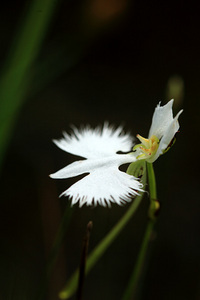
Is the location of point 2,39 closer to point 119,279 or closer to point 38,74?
point 38,74

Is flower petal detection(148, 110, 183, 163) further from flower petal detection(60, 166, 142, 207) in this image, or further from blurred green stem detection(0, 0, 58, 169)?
blurred green stem detection(0, 0, 58, 169)

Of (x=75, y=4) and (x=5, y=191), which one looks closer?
(x=5, y=191)

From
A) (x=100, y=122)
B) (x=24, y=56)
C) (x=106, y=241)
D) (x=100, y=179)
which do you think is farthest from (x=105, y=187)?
(x=100, y=122)

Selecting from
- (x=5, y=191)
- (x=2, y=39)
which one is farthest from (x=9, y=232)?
(x=2, y=39)

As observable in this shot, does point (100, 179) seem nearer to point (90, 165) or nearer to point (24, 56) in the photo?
point (90, 165)

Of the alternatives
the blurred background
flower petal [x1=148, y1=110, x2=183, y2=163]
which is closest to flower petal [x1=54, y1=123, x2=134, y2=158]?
flower petal [x1=148, y1=110, x2=183, y2=163]

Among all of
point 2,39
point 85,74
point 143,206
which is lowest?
point 143,206

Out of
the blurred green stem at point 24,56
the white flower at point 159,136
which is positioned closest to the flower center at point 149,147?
the white flower at point 159,136

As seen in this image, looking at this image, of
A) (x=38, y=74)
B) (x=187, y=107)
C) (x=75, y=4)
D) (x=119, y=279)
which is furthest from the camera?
(x=75, y=4)
